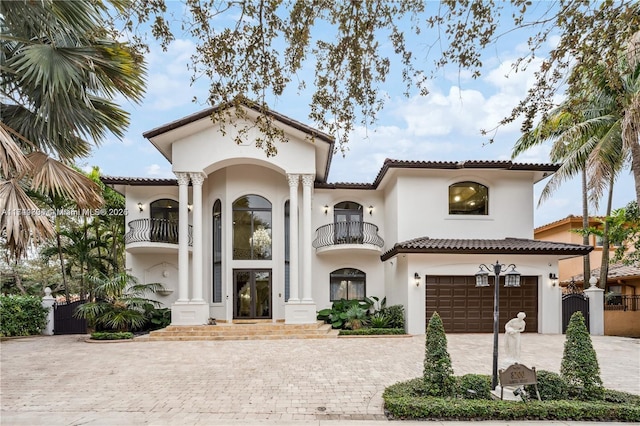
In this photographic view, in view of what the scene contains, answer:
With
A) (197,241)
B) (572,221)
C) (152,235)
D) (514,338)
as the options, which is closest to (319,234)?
(197,241)

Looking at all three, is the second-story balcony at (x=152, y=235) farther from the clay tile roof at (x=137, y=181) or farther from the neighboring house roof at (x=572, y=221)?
the neighboring house roof at (x=572, y=221)

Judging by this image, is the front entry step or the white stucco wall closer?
the front entry step

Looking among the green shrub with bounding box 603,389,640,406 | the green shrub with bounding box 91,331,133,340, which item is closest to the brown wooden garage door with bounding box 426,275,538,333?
the green shrub with bounding box 603,389,640,406

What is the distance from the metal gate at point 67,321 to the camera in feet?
46.0

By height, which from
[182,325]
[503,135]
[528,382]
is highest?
[503,135]

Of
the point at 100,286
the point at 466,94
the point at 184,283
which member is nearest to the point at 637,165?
the point at 466,94

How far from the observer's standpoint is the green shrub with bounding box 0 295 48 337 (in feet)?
43.4

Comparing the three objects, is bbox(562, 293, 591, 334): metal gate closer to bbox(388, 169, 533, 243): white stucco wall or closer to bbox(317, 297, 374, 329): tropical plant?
bbox(388, 169, 533, 243): white stucco wall

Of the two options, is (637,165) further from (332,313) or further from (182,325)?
(182,325)

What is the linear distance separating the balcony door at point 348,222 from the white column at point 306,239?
1.77m

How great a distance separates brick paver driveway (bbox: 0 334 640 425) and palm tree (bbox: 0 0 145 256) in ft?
8.90

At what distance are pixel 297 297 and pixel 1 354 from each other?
28.0 ft

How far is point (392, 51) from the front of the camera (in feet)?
14.6

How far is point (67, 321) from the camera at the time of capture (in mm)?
14094
